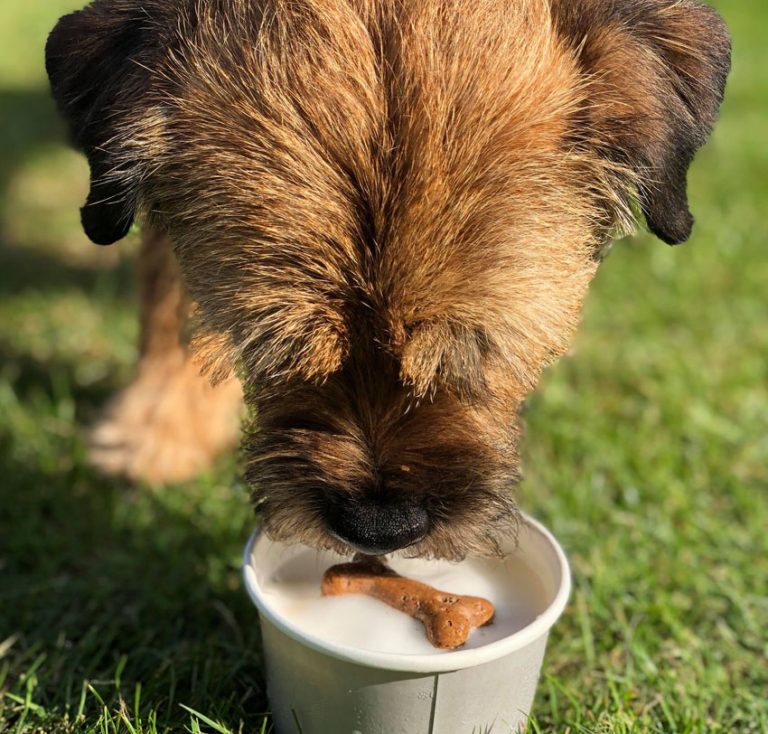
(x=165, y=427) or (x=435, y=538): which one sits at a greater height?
(x=435, y=538)

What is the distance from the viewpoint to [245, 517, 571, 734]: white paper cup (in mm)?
2041

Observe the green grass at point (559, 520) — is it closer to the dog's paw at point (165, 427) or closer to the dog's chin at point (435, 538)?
the dog's paw at point (165, 427)

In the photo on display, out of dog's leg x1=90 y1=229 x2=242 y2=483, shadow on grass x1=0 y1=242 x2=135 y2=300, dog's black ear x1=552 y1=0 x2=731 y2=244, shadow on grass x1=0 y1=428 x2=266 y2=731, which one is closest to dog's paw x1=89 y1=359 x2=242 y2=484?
dog's leg x1=90 y1=229 x2=242 y2=483

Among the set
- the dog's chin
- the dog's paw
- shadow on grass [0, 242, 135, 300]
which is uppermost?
the dog's chin

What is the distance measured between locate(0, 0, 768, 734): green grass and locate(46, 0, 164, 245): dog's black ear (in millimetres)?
1201

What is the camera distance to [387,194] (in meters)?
2.04

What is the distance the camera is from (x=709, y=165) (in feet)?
22.3

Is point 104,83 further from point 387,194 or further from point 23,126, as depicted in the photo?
point 23,126

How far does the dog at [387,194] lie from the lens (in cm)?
207

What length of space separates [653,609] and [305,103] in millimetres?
1886

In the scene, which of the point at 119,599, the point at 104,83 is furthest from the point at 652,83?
the point at 119,599

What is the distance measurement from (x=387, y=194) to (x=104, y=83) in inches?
31.3

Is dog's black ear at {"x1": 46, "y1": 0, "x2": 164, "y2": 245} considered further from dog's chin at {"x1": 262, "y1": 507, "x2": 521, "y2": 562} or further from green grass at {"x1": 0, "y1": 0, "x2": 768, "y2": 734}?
green grass at {"x1": 0, "y1": 0, "x2": 768, "y2": 734}

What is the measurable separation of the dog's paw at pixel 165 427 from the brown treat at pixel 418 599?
1.58 meters
